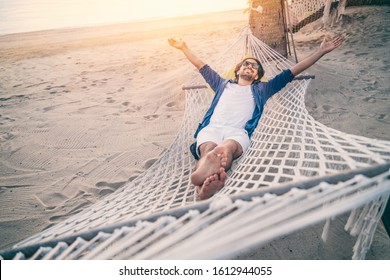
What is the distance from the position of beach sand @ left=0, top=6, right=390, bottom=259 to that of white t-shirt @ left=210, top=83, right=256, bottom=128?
2.03ft

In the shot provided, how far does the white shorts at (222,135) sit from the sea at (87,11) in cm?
1047

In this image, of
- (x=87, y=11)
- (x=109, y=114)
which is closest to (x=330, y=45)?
(x=109, y=114)

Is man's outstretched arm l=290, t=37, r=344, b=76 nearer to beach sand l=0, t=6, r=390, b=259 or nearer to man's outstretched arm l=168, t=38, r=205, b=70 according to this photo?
beach sand l=0, t=6, r=390, b=259

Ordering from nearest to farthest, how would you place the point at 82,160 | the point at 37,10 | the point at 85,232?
the point at 85,232 → the point at 82,160 → the point at 37,10

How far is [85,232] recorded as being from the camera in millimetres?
942

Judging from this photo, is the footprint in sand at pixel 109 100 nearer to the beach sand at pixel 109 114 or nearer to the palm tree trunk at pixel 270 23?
the beach sand at pixel 109 114

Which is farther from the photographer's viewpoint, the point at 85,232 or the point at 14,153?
the point at 14,153

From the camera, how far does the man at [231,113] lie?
4.60ft

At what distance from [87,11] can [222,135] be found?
15495 mm

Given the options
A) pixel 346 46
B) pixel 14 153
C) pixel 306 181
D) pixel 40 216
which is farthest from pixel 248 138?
pixel 346 46

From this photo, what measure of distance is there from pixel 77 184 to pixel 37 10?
56.4 ft

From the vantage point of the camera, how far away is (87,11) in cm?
1416

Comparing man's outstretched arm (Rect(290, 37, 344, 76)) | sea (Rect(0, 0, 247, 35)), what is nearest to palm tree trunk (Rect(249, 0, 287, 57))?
man's outstretched arm (Rect(290, 37, 344, 76))
